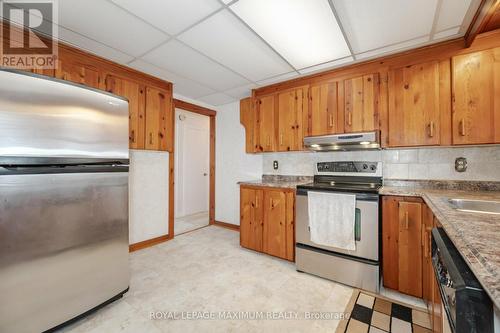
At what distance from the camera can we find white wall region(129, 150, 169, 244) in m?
2.84

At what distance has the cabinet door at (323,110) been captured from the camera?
8.14ft

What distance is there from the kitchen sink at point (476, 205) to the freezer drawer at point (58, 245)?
253cm

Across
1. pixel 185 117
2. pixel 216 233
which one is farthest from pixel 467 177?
pixel 185 117

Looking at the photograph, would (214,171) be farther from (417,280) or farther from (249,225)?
(417,280)

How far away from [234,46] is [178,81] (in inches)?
49.0

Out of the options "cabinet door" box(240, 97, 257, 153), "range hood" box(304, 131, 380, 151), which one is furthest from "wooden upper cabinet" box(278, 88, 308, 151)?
"cabinet door" box(240, 97, 257, 153)

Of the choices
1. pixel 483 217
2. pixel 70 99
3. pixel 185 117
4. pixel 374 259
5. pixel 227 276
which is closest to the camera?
pixel 483 217

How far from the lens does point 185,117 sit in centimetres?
461

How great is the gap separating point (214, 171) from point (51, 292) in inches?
116

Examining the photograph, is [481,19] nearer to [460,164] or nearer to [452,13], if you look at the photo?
[452,13]

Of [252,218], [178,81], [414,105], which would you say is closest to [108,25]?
[178,81]

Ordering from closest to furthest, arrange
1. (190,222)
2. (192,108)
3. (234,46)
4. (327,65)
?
(234,46)
(327,65)
(192,108)
(190,222)

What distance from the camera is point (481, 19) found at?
5.01 feet

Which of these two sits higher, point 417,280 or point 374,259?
point 374,259
